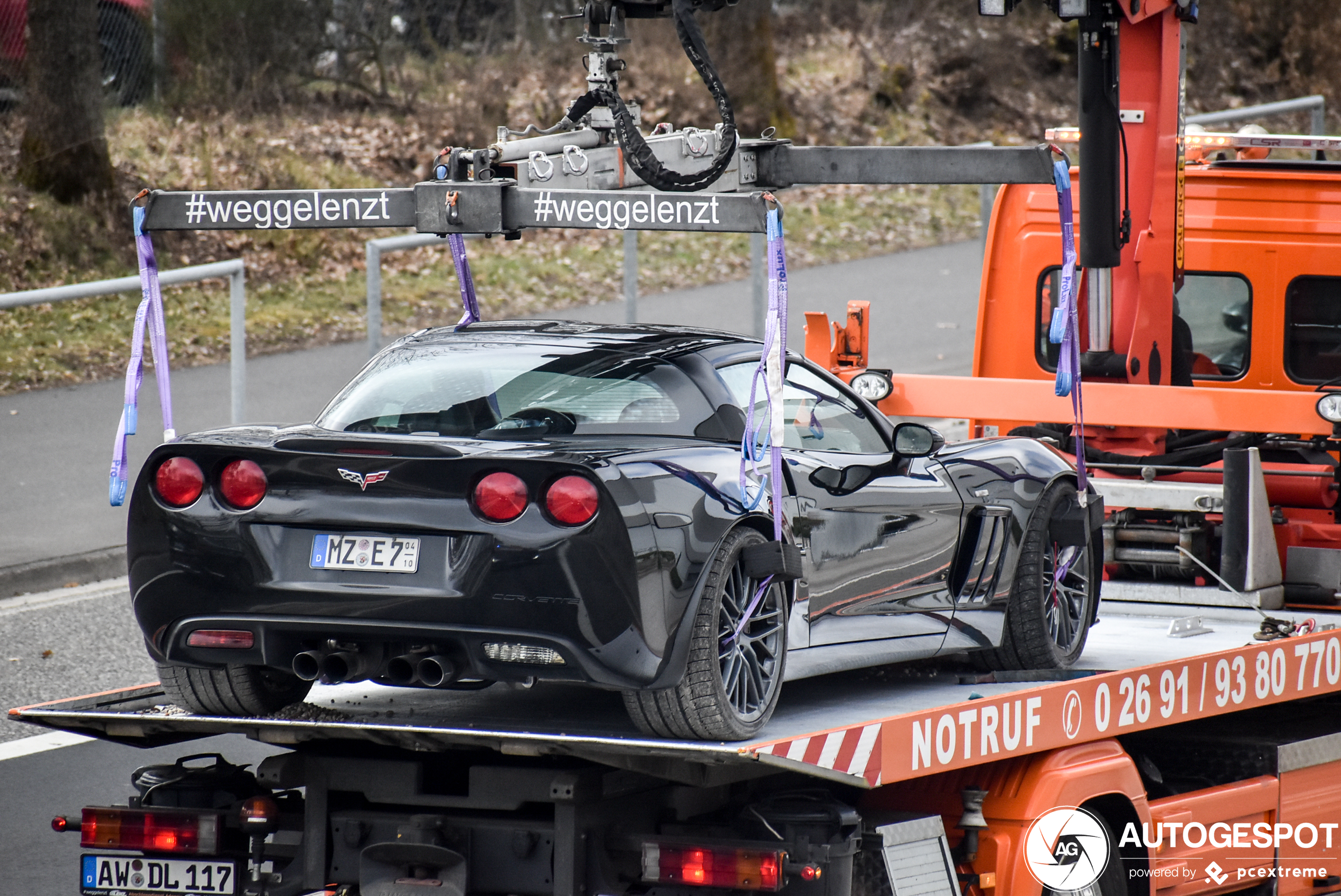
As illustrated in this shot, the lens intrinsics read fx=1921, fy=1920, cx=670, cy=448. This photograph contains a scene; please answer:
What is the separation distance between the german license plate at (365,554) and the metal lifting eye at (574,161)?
5.90 feet

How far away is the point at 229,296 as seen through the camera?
1391 centimetres

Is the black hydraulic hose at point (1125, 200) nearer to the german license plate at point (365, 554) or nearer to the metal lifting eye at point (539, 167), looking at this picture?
the metal lifting eye at point (539, 167)

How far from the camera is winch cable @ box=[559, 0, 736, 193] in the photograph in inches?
234

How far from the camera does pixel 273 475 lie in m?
5.62

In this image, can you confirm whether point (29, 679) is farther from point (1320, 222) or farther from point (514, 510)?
point (1320, 222)

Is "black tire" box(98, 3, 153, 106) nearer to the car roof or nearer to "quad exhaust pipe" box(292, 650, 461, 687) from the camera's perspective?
the car roof

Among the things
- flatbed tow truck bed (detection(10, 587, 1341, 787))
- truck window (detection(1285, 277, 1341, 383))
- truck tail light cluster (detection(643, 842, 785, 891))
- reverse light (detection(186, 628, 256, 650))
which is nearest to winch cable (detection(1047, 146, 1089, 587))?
flatbed tow truck bed (detection(10, 587, 1341, 787))

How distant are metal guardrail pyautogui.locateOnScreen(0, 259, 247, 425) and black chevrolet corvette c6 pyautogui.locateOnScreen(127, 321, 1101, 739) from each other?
240 inches

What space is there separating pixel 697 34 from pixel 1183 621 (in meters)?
3.58

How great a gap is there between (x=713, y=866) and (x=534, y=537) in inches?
42.6

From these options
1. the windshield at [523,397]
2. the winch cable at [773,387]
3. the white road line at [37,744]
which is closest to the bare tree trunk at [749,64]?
the white road line at [37,744]

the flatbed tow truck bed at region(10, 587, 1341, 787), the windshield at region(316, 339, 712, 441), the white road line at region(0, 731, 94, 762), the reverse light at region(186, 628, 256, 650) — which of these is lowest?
the white road line at region(0, 731, 94, 762)

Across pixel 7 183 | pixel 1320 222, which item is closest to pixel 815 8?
pixel 7 183

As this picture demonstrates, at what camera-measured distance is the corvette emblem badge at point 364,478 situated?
548cm
